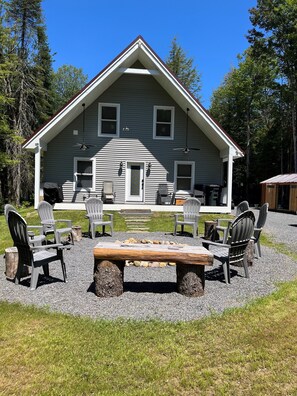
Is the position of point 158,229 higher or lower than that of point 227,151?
lower

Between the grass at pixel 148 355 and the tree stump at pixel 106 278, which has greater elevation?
the tree stump at pixel 106 278

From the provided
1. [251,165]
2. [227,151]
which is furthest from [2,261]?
[251,165]

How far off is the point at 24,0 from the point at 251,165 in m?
22.0

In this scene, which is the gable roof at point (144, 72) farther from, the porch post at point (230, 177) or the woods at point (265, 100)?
the woods at point (265, 100)

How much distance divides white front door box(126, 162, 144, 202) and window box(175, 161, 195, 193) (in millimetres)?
1682

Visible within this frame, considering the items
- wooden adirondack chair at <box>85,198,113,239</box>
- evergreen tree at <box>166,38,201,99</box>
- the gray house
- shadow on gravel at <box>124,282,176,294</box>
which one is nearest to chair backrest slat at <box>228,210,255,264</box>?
shadow on gravel at <box>124,282,176,294</box>

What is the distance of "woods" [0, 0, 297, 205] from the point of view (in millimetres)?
19828

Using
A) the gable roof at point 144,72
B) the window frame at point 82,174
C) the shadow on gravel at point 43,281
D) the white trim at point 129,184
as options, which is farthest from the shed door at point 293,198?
the shadow on gravel at point 43,281

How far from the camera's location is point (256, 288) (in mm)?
4562

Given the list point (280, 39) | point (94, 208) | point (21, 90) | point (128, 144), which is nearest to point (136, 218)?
point (94, 208)

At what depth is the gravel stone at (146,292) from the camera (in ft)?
12.0

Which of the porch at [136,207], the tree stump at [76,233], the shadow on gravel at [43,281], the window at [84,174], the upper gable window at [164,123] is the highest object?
the upper gable window at [164,123]

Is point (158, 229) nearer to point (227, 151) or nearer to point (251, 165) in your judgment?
point (227, 151)

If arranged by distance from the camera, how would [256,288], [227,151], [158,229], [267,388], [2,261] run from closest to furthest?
→ 1. [267,388]
2. [256,288]
3. [2,261]
4. [158,229]
5. [227,151]
